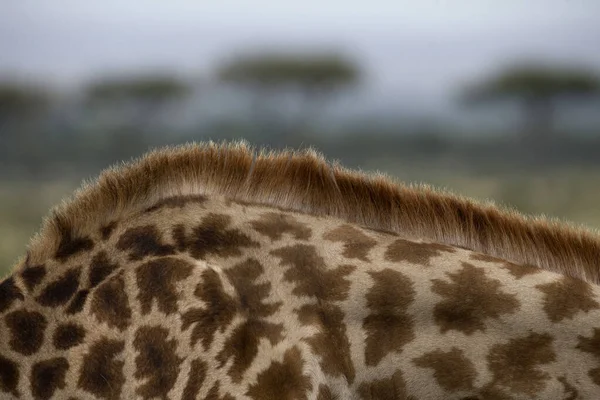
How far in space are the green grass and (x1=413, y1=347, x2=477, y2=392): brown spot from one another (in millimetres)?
9787

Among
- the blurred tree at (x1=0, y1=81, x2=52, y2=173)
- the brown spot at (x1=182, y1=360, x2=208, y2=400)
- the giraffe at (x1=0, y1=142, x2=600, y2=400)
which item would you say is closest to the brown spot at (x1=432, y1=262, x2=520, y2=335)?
the giraffe at (x1=0, y1=142, x2=600, y2=400)

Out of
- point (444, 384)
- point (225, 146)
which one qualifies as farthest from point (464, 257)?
point (225, 146)

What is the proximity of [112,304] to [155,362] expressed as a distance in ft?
0.67

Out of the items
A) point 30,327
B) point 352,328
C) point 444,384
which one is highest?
point 30,327

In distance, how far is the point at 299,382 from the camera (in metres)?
2.40

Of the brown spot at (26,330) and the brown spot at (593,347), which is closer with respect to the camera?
the brown spot at (593,347)

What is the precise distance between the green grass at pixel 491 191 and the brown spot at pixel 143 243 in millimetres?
9361

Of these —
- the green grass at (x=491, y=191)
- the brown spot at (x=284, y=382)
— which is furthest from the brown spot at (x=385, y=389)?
the green grass at (x=491, y=191)

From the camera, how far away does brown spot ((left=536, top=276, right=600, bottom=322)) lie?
2.43 m

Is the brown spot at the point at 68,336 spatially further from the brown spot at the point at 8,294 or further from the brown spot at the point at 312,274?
the brown spot at the point at 312,274

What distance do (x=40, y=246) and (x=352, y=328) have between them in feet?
3.10

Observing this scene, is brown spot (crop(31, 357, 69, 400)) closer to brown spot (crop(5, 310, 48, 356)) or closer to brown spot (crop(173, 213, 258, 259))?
brown spot (crop(5, 310, 48, 356))

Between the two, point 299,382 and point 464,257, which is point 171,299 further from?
point 464,257

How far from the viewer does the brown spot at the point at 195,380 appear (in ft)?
7.96
